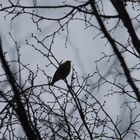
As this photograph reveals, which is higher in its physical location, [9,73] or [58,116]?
[9,73]

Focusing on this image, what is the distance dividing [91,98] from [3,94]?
1424mm

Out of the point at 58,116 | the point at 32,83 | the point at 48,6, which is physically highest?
the point at 48,6

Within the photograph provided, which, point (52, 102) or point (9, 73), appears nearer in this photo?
point (9, 73)

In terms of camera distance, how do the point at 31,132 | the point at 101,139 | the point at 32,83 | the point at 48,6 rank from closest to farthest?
the point at 31,132
the point at 32,83
the point at 48,6
the point at 101,139

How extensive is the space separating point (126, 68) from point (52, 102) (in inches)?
73.4

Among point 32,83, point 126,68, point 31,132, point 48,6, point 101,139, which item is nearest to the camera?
point 31,132

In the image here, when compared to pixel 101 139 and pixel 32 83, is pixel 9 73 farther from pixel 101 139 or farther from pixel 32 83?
pixel 101 139

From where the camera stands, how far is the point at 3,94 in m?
5.13

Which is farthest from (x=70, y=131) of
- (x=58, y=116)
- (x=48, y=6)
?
(x=48, y=6)

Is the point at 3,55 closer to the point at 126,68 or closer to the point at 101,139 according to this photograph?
the point at 101,139

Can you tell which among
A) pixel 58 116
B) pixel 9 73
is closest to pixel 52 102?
pixel 58 116

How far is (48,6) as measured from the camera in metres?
5.66

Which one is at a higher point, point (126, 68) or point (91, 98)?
point (126, 68)

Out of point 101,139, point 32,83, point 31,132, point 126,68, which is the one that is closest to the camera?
point 31,132
